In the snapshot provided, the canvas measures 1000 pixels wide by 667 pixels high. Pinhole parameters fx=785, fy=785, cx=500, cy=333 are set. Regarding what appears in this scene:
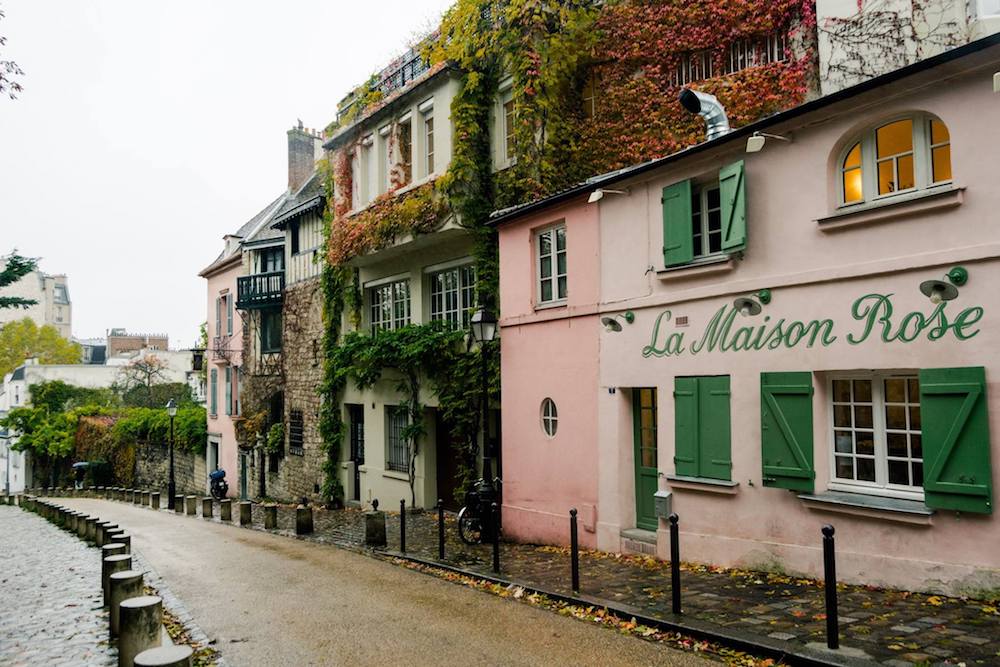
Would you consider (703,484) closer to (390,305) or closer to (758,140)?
(758,140)

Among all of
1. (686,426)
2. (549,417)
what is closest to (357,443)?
(549,417)

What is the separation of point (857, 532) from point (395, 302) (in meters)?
13.7

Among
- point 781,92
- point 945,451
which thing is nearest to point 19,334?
point 781,92

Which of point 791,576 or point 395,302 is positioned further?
point 395,302

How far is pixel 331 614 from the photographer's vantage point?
8250mm

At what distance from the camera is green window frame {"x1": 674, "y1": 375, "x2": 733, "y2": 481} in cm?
934

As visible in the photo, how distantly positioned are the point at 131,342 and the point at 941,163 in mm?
89130

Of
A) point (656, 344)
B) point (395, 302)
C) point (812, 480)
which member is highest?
point (395, 302)

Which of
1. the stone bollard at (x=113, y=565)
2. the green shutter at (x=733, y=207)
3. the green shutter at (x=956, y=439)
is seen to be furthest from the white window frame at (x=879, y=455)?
the stone bollard at (x=113, y=565)

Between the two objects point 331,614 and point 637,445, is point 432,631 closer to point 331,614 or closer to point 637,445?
point 331,614

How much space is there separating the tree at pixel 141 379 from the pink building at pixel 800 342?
48.0 metres

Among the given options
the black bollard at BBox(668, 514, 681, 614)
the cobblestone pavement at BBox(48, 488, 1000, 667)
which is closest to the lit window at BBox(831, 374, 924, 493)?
the cobblestone pavement at BBox(48, 488, 1000, 667)

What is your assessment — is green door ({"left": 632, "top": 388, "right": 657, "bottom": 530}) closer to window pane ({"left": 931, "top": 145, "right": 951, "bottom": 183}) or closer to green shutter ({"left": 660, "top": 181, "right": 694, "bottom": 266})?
green shutter ({"left": 660, "top": 181, "right": 694, "bottom": 266})

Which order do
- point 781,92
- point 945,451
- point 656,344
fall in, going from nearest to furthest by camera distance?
point 945,451, point 656,344, point 781,92
